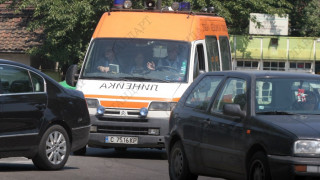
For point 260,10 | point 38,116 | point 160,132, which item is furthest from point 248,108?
point 260,10

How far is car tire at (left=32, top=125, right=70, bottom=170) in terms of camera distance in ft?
41.4

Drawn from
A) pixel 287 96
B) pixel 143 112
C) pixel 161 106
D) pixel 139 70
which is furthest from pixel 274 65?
pixel 287 96

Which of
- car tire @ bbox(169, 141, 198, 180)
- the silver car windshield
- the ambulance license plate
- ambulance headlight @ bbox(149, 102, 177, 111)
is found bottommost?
the ambulance license plate

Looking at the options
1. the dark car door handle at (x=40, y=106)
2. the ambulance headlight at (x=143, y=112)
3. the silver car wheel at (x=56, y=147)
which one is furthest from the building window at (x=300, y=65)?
the dark car door handle at (x=40, y=106)

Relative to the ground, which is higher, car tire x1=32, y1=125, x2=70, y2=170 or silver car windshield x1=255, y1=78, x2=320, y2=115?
silver car windshield x1=255, y1=78, x2=320, y2=115

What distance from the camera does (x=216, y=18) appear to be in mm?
18891

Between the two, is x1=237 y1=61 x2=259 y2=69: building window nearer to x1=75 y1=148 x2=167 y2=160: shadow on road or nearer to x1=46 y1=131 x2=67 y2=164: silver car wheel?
x1=75 y1=148 x2=167 y2=160: shadow on road

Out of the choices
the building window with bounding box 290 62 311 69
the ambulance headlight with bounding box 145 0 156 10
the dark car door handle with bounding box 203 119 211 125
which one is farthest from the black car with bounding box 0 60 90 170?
the building window with bounding box 290 62 311 69

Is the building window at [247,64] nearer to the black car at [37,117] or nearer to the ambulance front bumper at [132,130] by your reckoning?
the ambulance front bumper at [132,130]

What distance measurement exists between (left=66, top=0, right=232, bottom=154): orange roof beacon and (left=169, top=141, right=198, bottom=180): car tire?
3.95 m

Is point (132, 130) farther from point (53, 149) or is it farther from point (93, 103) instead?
point (53, 149)

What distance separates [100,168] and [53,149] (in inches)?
36.8

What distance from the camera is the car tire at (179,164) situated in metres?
11.0

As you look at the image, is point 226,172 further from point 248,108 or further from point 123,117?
point 123,117
